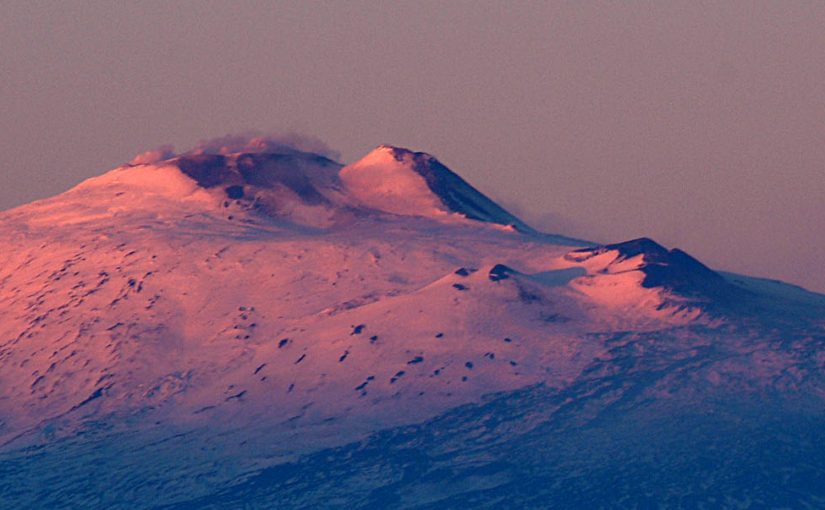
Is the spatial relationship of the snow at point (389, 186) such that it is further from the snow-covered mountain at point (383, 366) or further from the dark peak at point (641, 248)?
the dark peak at point (641, 248)

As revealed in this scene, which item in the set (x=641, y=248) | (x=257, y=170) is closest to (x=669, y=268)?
(x=641, y=248)

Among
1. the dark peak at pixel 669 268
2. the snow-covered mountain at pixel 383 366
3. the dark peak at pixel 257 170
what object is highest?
the dark peak at pixel 257 170

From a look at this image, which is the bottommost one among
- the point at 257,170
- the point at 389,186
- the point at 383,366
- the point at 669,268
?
the point at 383,366

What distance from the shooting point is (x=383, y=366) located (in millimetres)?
104375

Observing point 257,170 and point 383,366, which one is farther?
point 257,170

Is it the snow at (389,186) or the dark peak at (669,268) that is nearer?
the dark peak at (669,268)

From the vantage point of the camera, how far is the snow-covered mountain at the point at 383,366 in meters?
92.1

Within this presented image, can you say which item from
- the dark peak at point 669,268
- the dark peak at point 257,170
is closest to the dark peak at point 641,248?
the dark peak at point 669,268

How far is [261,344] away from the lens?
110m

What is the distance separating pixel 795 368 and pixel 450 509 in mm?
31140

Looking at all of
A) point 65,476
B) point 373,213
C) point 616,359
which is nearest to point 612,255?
point 616,359

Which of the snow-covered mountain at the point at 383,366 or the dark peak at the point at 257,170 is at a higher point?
the dark peak at the point at 257,170

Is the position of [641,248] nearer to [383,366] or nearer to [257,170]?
[383,366]

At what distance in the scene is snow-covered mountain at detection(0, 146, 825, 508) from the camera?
9206 cm
